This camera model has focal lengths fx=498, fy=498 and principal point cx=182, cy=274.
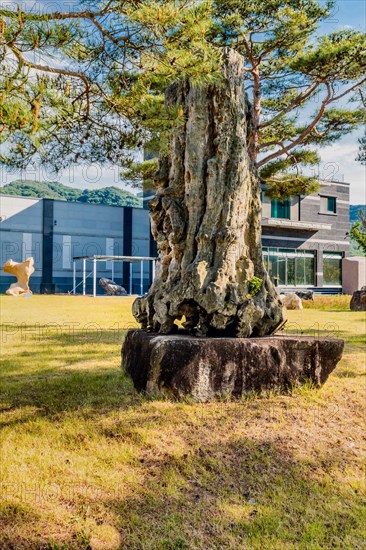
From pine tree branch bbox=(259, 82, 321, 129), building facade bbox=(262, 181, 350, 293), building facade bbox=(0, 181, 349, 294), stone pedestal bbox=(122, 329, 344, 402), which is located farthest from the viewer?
building facade bbox=(0, 181, 349, 294)

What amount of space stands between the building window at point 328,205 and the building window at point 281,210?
2979 mm

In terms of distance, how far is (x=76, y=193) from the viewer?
4762 cm

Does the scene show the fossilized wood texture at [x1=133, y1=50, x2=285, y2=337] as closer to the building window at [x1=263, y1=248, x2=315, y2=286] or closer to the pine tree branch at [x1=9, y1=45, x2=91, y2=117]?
the pine tree branch at [x1=9, y1=45, x2=91, y2=117]

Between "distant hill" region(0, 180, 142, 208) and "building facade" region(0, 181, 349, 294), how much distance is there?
3.98 meters

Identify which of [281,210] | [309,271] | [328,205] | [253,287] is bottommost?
[253,287]

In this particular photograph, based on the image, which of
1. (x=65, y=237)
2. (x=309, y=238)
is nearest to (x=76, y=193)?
(x=65, y=237)

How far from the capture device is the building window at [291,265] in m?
29.5

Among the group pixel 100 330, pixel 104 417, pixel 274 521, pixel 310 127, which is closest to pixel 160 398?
pixel 104 417

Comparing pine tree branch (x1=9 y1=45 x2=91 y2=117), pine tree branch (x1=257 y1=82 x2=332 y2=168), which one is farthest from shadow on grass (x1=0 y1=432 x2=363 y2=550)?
pine tree branch (x1=257 y1=82 x2=332 y2=168)

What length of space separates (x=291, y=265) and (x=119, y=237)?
460 inches

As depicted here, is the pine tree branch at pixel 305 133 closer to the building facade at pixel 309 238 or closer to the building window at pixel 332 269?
the building facade at pixel 309 238

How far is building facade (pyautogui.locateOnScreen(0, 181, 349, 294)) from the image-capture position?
3003 cm

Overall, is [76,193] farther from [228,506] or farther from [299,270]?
[228,506]

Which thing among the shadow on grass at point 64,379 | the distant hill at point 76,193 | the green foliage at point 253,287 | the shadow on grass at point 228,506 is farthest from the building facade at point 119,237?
the shadow on grass at point 228,506
